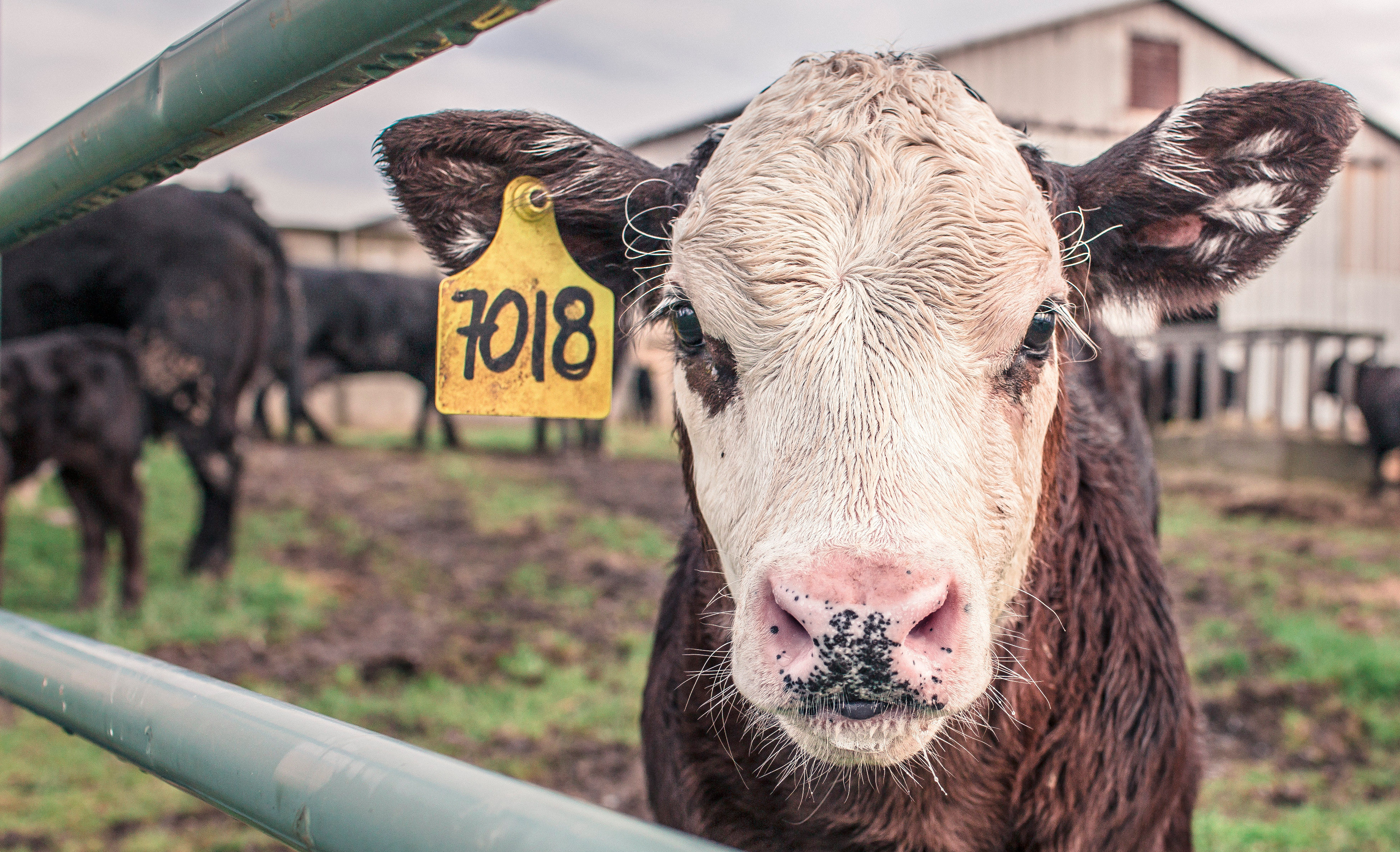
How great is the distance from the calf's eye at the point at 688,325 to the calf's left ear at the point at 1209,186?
2.27 feet

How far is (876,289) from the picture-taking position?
4.61ft

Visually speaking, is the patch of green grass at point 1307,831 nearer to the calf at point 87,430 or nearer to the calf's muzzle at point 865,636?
the calf's muzzle at point 865,636

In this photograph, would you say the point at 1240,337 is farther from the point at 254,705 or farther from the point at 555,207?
the point at 254,705

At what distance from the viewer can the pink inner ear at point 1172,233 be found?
1.82 m

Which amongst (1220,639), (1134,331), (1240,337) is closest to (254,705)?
(1134,331)

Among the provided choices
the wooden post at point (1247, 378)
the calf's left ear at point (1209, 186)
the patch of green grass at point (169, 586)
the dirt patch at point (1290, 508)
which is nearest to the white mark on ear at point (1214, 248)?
the calf's left ear at point (1209, 186)

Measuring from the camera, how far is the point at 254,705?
814 mm

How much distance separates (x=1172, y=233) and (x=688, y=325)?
1.01 metres

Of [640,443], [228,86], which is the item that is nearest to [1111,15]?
[640,443]

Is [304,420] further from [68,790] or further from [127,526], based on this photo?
[68,790]

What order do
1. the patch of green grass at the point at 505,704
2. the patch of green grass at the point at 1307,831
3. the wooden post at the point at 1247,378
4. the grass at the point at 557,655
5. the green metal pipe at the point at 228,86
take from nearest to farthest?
the green metal pipe at the point at 228,86 < the patch of green grass at the point at 1307,831 < the grass at the point at 557,655 < the patch of green grass at the point at 505,704 < the wooden post at the point at 1247,378

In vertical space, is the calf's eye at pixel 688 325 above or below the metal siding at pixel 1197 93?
below

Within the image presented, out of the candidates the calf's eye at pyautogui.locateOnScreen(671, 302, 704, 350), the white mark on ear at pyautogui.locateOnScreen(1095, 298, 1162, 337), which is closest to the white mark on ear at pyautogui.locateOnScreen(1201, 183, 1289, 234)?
the white mark on ear at pyautogui.locateOnScreen(1095, 298, 1162, 337)

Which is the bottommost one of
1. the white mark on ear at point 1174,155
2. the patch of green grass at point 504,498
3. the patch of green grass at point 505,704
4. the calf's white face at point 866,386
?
the patch of green grass at point 505,704
